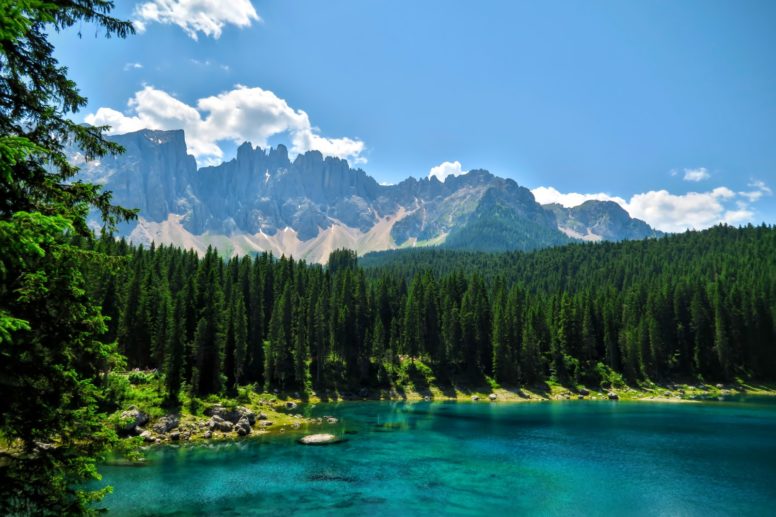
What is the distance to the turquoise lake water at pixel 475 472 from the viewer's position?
37281 millimetres

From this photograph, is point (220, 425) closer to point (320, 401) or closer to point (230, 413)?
point (230, 413)

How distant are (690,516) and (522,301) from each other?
104m

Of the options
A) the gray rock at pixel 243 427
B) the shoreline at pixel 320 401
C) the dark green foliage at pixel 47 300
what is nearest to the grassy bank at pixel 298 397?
the shoreline at pixel 320 401

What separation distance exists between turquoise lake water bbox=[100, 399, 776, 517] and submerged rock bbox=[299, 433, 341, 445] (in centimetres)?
164

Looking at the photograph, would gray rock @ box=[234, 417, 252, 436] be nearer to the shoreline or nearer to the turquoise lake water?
the shoreline

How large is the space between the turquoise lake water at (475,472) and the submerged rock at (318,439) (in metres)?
1.64

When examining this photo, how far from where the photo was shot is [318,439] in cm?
5931

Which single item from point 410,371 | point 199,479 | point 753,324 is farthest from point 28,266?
point 753,324

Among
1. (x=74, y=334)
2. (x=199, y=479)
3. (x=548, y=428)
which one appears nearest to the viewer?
(x=74, y=334)

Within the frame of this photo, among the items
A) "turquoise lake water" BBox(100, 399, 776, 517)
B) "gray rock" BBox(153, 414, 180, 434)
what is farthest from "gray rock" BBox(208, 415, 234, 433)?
"turquoise lake water" BBox(100, 399, 776, 517)

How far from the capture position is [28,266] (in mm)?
12578

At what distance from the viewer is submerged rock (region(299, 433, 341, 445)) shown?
58.3 m

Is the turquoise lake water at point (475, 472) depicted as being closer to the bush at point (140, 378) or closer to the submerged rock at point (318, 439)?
the submerged rock at point (318, 439)

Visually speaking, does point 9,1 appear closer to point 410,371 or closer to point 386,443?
point 386,443
